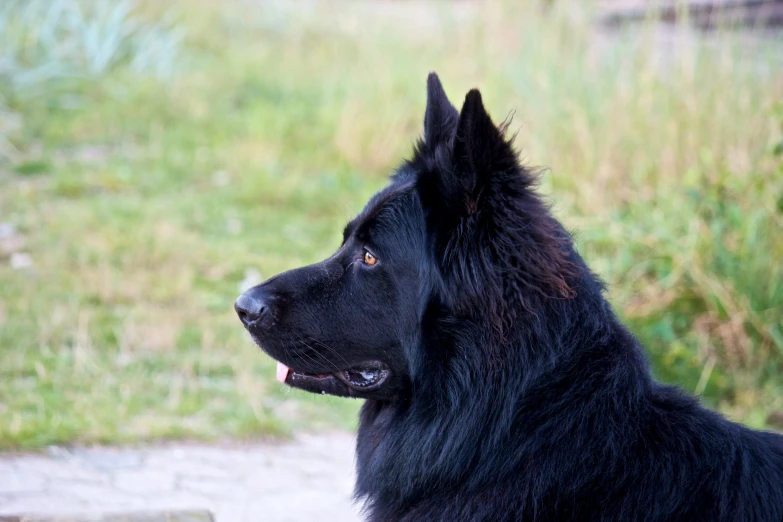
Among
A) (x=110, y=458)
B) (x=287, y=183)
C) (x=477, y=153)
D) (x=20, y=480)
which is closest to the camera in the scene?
(x=477, y=153)

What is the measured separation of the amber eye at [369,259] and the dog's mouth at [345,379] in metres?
0.35

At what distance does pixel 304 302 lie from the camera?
2850 millimetres

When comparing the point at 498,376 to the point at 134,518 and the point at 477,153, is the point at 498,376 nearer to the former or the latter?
the point at 477,153

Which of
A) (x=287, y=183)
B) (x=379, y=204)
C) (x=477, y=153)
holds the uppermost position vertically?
(x=477, y=153)

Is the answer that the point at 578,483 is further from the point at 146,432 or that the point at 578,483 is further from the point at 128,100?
the point at 128,100

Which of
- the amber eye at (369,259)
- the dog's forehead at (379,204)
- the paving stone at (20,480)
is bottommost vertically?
the paving stone at (20,480)

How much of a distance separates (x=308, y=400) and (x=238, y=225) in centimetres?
304

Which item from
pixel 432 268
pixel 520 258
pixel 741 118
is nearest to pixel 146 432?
pixel 432 268

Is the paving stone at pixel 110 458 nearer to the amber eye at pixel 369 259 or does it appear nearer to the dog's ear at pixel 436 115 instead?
the amber eye at pixel 369 259

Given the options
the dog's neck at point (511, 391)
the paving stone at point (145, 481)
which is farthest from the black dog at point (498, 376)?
the paving stone at point (145, 481)

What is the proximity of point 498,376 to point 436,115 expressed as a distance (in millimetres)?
955

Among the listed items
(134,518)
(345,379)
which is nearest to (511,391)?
(345,379)

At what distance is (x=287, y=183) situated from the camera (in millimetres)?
8531

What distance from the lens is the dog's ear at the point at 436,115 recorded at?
2.84 meters
